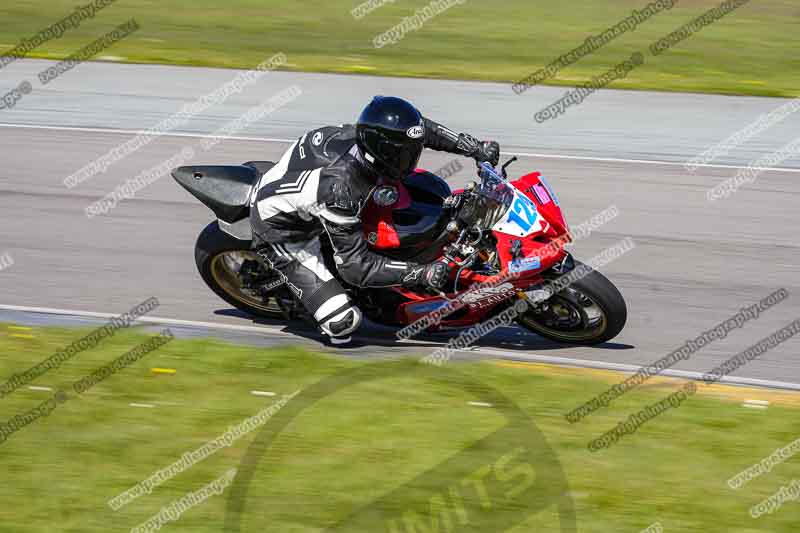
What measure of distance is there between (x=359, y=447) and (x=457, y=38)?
13946 mm

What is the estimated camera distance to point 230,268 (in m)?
8.81

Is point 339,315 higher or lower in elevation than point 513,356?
higher

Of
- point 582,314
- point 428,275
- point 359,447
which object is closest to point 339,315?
point 428,275

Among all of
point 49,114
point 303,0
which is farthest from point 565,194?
point 303,0

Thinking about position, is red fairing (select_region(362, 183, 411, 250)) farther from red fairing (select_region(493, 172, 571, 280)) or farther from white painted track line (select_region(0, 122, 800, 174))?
white painted track line (select_region(0, 122, 800, 174))

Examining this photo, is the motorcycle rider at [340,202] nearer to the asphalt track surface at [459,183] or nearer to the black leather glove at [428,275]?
the black leather glove at [428,275]

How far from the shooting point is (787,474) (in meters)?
6.30

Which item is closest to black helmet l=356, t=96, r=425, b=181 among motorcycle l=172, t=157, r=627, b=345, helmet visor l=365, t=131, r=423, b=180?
helmet visor l=365, t=131, r=423, b=180

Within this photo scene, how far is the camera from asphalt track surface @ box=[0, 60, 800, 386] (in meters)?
8.95

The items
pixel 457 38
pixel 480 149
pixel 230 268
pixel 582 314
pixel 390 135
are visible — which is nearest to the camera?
pixel 390 135

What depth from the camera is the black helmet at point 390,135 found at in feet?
24.5

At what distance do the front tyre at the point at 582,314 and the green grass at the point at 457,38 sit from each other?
898 centimetres

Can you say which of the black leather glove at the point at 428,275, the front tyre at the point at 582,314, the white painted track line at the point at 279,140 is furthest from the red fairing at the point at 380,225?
the white painted track line at the point at 279,140

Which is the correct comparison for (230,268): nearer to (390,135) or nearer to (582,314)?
(390,135)
